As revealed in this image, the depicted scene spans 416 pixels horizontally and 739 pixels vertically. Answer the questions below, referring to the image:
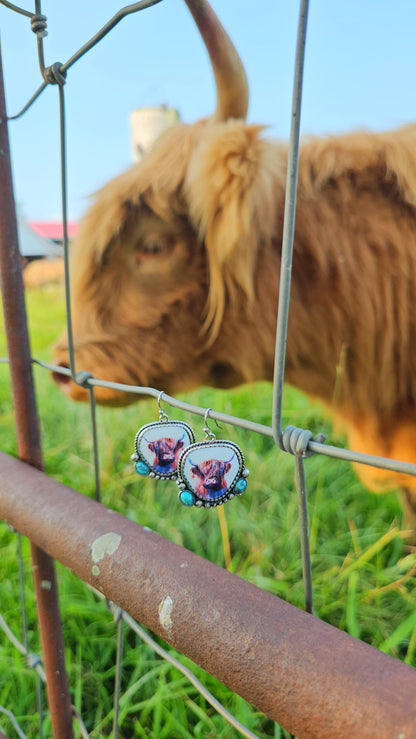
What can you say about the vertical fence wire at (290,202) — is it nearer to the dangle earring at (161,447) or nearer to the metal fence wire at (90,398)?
the metal fence wire at (90,398)

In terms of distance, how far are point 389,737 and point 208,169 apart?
74 cm

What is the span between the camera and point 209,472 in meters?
0.34

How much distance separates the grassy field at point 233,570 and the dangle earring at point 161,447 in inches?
6.6

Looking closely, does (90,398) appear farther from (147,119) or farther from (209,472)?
(147,119)

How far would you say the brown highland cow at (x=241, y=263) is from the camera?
0.78 m

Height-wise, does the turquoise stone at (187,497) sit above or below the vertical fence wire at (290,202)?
below

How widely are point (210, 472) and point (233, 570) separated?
2.51ft

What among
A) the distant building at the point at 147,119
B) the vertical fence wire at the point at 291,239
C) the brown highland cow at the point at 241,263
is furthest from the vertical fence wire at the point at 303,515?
the distant building at the point at 147,119

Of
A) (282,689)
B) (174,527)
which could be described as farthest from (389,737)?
(174,527)

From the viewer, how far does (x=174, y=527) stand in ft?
3.83

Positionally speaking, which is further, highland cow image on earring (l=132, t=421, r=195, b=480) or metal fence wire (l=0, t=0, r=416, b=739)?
highland cow image on earring (l=132, t=421, r=195, b=480)

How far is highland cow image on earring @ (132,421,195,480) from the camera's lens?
1.24 ft

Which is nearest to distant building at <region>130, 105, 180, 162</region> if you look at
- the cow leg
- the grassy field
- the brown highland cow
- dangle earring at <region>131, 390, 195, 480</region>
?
the brown highland cow

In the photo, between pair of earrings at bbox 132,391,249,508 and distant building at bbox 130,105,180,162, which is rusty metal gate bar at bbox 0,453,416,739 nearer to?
pair of earrings at bbox 132,391,249,508
